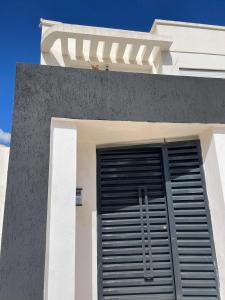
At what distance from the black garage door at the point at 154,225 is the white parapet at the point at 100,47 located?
3.61 metres

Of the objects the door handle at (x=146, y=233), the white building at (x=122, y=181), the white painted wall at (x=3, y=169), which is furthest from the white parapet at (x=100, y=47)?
the door handle at (x=146, y=233)

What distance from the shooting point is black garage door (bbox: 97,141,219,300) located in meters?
4.88

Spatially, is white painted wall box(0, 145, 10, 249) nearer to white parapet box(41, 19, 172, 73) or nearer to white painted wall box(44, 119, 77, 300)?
white painted wall box(44, 119, 77, 300)

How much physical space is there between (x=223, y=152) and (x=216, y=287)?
7.88 feet

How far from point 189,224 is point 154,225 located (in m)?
0.66

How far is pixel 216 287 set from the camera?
189 inches

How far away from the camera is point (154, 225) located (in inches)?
207

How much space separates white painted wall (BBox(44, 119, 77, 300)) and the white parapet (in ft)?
12.3

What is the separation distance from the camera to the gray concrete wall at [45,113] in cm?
378

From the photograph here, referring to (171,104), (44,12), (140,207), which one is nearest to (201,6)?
(44,12)

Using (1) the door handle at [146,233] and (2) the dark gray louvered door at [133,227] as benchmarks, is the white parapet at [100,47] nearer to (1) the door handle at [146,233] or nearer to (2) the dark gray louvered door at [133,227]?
(2) the dark gray louvered door at [133,227]

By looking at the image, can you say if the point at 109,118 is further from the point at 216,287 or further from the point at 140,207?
the point at 216,287

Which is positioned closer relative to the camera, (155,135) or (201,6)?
(155,135)

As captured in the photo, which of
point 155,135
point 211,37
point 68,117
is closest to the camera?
point 68,117
